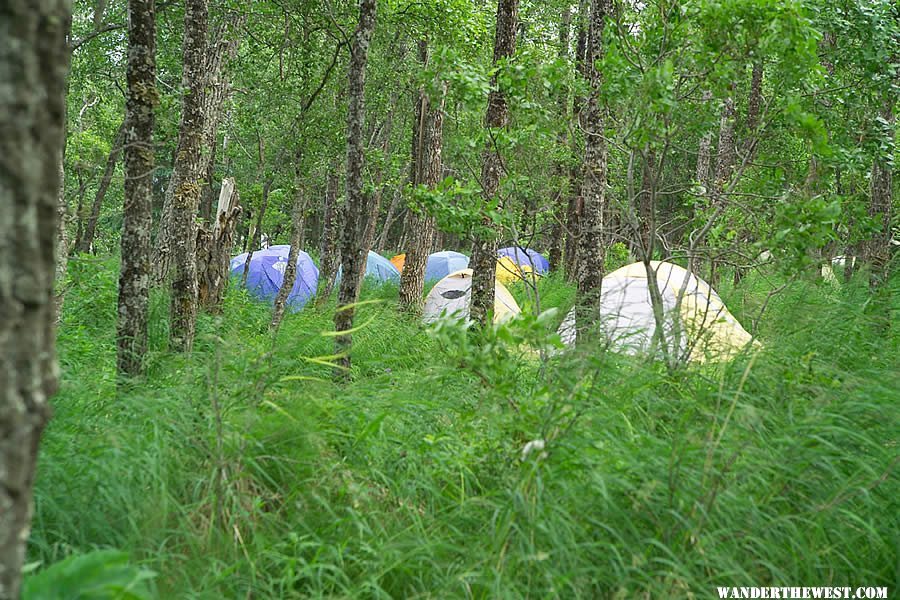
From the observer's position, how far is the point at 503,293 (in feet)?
44.9

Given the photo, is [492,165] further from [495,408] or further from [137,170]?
[495,408]

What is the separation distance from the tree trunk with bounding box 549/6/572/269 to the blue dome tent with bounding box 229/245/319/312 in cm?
493

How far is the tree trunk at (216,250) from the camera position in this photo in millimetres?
9867

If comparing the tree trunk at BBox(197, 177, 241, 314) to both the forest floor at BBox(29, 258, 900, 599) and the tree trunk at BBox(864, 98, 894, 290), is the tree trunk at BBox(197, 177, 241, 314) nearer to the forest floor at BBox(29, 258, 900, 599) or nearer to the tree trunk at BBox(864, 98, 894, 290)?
the forest floor at BBox(29, 258, 900, 599)

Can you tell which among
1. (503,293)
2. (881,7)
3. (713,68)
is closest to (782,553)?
(713,68)

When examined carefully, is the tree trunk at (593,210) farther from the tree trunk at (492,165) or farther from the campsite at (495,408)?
the tree trunk at (492,165)

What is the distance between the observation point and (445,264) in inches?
856

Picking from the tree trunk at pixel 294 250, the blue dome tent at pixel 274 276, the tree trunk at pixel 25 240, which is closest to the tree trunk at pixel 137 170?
the tree trunk at pixel 25 240

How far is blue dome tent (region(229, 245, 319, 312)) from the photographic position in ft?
49.6

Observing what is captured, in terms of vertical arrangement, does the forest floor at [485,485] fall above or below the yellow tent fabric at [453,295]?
below

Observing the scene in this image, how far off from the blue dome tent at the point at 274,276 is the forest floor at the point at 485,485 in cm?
1042

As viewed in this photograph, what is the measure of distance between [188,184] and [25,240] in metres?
5.79

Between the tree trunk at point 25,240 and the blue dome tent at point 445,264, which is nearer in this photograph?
the tree trunk at point 25,240

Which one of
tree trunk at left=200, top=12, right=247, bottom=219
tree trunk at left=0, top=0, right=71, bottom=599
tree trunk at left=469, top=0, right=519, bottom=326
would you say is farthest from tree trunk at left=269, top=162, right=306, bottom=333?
tree trunk at left=0, top=0, right=71, bottom=599
